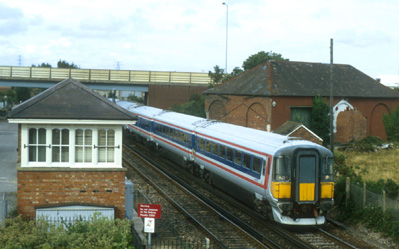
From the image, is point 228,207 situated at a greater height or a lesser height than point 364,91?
lesser

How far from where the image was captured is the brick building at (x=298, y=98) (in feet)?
119

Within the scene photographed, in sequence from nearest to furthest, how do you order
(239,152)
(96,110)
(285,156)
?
1. (96,110)
2. (285,156)
3. (239,152)

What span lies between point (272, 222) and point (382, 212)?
357cm

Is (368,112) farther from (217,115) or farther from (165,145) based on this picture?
(165,145)

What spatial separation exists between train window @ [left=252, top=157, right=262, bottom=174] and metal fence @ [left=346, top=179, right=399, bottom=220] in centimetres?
381

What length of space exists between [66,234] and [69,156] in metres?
2.43

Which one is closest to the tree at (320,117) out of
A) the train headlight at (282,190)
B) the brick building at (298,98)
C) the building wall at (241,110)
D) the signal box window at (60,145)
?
the brick building at (298,98)

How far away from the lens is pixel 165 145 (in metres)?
31.4

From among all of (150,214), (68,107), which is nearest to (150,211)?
(150,214)

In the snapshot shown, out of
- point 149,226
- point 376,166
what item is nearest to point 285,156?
point 149,226

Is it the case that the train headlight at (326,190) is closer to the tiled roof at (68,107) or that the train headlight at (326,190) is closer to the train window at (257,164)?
the train window at (257,164)

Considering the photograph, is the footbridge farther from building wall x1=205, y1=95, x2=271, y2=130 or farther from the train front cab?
the train front cab

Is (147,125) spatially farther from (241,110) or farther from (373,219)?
(373,219)

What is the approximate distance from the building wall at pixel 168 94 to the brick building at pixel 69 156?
45512 millimetres
